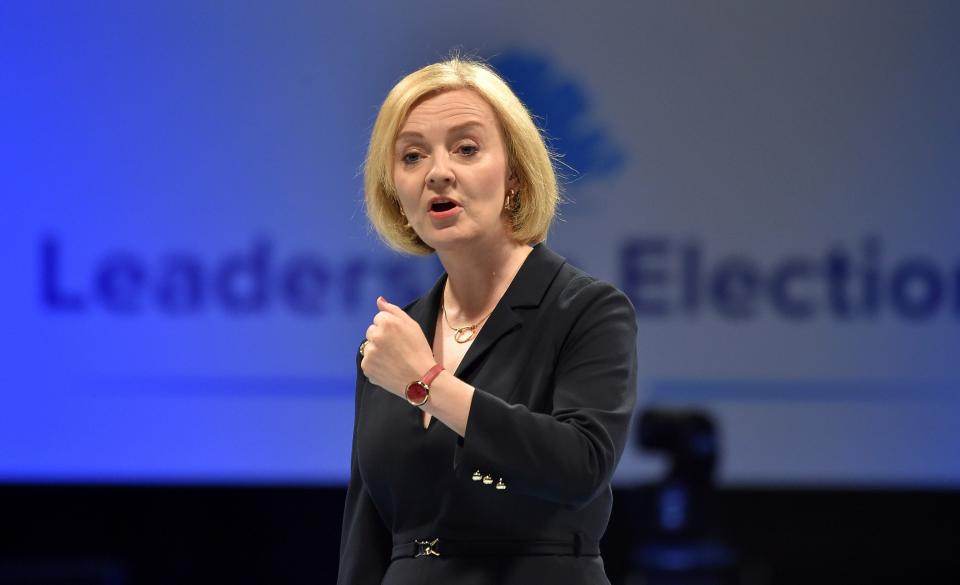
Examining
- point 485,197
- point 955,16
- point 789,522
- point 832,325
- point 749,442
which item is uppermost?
point 955,16

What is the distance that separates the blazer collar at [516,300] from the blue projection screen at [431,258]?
3.16m

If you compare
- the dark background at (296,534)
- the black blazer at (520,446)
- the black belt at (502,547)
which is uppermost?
the black blazer at (520,446)

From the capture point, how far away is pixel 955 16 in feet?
17.0

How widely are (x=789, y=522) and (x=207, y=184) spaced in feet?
8.91

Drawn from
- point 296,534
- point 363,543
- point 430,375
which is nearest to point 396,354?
point 430,375

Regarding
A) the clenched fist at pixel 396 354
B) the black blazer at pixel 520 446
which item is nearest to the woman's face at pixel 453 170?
the black blazer at pixel 520 446

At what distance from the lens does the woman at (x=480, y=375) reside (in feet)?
5.61

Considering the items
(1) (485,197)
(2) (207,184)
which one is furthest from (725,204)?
(1) (485,197)

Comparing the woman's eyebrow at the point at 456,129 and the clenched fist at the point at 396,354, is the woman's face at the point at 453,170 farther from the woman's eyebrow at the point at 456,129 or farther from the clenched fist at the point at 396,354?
the clenched fist at the point at 396,354

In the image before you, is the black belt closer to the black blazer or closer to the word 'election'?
the black blazer

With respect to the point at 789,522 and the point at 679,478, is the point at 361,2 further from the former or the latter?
the point at 789,522

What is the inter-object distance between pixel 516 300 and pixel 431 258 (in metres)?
3.29

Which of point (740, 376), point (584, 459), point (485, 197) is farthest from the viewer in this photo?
point (740, 376)

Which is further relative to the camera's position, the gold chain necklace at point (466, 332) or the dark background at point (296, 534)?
the dark background at point (296, 534)
